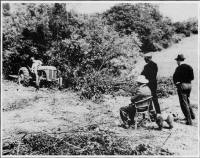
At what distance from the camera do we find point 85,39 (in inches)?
420

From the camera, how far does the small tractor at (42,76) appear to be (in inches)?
403

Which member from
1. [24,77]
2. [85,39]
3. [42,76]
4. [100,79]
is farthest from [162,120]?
[24,77]

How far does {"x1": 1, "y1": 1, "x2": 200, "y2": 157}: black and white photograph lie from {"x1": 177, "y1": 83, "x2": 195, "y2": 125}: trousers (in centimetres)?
3

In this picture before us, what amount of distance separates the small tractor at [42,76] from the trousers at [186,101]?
4024 mm

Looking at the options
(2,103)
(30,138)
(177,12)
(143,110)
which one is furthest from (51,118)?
(177,12)

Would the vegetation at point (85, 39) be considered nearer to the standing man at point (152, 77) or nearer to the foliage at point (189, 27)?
the foliage at point (189, 27)

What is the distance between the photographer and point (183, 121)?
27.3ft

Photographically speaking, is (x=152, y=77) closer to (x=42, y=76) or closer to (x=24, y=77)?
(x=42, y=76)

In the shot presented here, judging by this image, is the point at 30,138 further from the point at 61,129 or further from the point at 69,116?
the point at 69,116

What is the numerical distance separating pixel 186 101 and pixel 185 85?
0.42 m

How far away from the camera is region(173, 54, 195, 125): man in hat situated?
320 inches

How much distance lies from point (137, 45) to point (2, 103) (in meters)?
4.82

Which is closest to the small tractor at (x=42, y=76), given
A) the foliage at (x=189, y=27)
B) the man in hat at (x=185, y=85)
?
the man in hat at (x=185, y=85)

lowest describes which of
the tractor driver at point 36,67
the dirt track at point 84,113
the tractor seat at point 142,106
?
the dirt track at point 84,113
